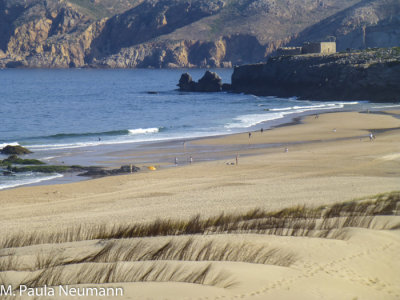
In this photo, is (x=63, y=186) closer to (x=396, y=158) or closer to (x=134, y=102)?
(x=396, y=158)

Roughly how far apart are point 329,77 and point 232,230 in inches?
2268

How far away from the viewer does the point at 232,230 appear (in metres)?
9.30

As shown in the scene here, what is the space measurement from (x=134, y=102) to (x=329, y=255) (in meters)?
58.5

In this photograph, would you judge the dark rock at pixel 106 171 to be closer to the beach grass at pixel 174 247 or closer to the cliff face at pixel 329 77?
the beach grass at pixel 174 247

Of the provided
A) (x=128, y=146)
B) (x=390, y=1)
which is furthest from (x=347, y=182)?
(x=390, y=1)

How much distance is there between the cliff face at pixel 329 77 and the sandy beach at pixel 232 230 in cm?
3467

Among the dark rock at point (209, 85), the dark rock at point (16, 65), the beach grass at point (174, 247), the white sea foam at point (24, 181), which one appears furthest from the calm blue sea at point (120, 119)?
the dark rock at point (16, 65)

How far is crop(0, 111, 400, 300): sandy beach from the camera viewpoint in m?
6.82

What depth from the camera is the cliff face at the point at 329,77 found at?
5806 centimetres

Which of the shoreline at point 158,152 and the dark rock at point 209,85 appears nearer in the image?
the shoreline at point 158,152

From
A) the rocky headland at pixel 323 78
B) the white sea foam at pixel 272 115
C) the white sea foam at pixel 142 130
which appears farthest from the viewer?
the rocky headland at pixel 323 78

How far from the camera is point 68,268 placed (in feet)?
23.9

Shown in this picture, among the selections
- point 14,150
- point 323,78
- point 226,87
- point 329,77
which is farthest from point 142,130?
point 226,87

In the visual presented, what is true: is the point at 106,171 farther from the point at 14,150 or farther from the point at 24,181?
the point at 14,150
